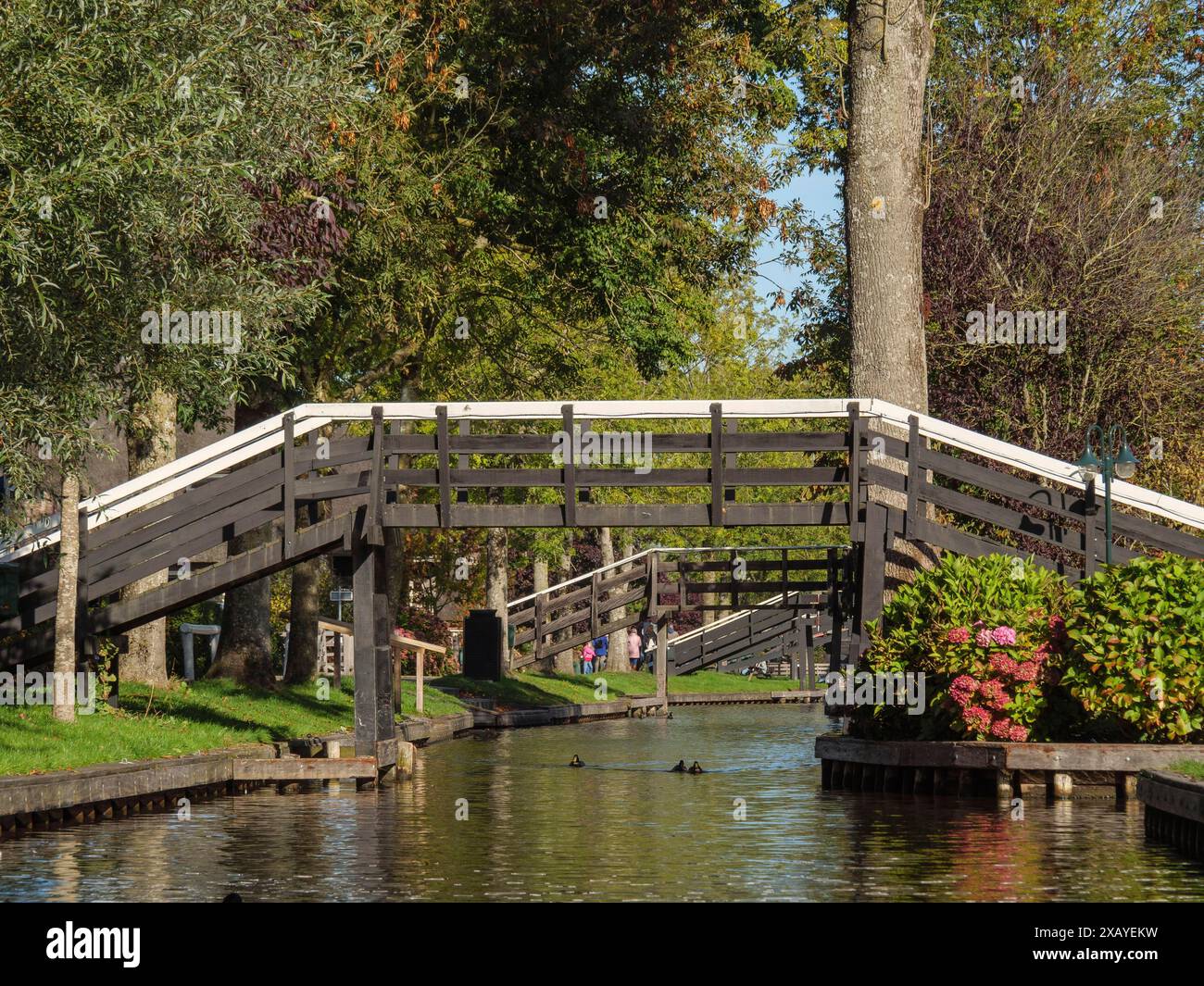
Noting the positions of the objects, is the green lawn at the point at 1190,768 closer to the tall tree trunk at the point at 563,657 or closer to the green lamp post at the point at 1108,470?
the green lamp post at the point at 1108,470

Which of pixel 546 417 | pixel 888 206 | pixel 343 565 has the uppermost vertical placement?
pixel 888 206

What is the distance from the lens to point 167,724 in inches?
884

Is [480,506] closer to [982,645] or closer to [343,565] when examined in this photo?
[343,565]

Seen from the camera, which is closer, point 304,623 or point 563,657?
point 304,623

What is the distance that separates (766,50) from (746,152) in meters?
2.02

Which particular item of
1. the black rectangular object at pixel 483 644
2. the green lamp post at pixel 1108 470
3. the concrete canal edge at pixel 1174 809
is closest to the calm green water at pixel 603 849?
the concrete canal edge at pixel 1174 809

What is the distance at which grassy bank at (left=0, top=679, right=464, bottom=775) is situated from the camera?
1869cm

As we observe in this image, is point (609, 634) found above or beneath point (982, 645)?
above

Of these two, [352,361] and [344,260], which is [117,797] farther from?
[352,361]

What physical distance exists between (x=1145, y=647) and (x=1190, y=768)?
2.17m

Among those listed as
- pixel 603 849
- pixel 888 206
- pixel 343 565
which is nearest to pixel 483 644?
pixel 343 565

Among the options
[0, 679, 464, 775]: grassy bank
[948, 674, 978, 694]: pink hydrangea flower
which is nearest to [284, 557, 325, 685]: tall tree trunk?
[0, 679, 464, 775]: grassy bank

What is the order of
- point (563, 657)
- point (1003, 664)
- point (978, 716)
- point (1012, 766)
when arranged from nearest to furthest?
point (1012, 766), point (1003, 664), point (978, 716), point (563, 657)

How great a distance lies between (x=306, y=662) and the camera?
31812 millimetres
